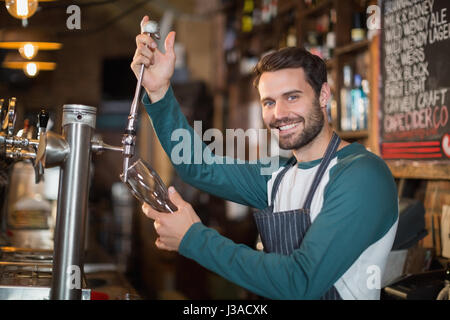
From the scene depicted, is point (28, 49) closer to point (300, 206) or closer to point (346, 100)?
point (300, 206)

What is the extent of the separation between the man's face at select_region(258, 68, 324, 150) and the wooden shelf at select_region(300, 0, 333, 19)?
1904 millimetres

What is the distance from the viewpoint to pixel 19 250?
1.73 m

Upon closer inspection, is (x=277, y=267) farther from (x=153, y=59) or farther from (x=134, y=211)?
(x=134, y=211)

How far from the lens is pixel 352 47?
2.73 metres

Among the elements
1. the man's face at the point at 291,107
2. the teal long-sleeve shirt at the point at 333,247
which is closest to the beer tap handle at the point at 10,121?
the teal long-sleeve shirt at the point at 333,247

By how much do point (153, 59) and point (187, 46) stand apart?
538 centimetres

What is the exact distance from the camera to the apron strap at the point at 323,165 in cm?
125

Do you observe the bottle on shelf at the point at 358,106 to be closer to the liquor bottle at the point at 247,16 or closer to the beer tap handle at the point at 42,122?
the beer tap handle at the point at 42,122

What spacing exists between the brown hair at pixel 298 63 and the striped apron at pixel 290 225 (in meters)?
0.17

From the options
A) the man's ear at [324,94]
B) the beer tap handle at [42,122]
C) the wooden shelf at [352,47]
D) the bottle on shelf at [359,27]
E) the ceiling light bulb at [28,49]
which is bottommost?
the beer tap handle at [42,122]

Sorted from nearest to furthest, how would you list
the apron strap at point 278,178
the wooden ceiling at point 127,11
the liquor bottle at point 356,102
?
the apron strap at point 278,178
the wooden ceiling at point 127,11
the liquor bottle at point 356,102

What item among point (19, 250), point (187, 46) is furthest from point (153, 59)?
point (187, 46)

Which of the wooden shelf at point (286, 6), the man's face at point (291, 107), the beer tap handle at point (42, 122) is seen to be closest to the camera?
the beer tap handle at point (42, 122)

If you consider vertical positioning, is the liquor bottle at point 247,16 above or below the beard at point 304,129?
above
